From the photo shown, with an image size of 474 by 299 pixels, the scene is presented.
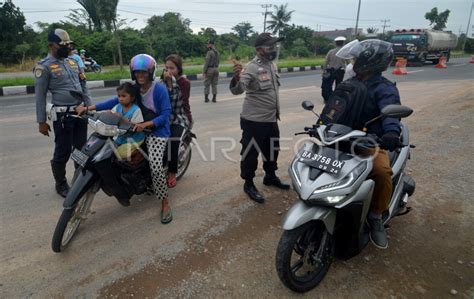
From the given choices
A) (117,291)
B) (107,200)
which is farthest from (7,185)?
(117,291)

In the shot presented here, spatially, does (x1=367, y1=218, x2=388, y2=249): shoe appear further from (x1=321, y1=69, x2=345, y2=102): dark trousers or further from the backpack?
(x1=321, y1=69, x2=345, y2=102): dark trousers

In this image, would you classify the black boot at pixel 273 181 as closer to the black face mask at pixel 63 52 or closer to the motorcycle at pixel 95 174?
the motorcycle at pixel 95 174

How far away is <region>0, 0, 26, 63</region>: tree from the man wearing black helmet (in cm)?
2548

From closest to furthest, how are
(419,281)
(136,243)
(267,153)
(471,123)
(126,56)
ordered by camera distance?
(419,281) < (136,243) < (267,153) < (471,123) < (126,56)

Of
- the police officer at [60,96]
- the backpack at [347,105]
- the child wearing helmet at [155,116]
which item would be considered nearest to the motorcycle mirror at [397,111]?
the backpack at [347,105]

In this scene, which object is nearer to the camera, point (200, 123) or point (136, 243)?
point (136, 243)

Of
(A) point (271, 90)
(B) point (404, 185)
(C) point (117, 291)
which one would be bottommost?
(C) point (117, 291)

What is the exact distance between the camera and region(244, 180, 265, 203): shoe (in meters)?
3.60

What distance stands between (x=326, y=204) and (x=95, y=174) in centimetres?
186

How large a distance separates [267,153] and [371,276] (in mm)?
1712

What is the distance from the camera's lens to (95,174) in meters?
2.76

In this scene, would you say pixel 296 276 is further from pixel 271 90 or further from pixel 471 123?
pixel 471 123

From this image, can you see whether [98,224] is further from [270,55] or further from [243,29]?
[243,29]

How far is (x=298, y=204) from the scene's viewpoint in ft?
7.35
